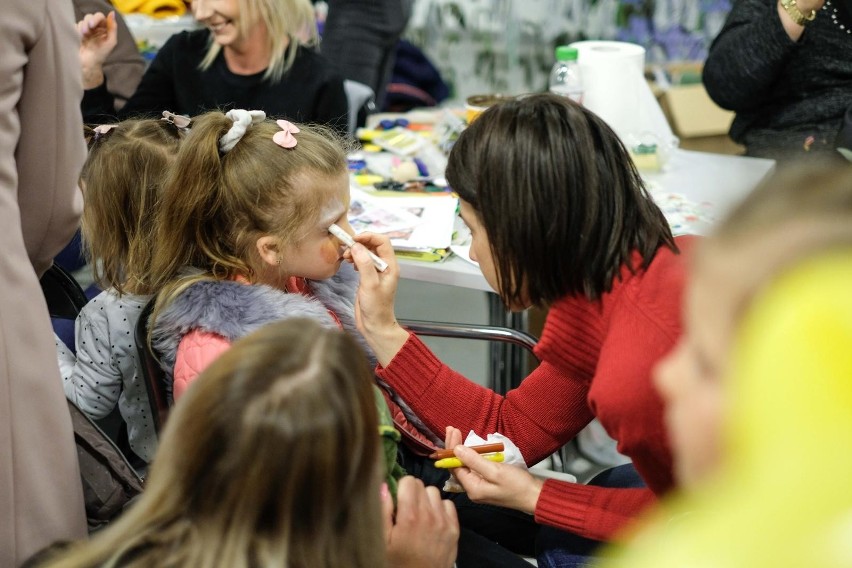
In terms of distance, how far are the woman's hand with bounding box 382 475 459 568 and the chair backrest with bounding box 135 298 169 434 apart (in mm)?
441

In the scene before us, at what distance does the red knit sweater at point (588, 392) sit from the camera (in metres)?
1.08

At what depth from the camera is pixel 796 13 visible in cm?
219

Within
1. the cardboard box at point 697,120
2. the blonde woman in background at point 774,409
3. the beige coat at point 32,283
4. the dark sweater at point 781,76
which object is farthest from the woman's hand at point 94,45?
the blonde woman in background at point 774,409

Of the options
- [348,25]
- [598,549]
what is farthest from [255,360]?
[348,25]

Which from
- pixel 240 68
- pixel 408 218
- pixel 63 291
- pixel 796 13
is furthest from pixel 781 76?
pixel 63 291

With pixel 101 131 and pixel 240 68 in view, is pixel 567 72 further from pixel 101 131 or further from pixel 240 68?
pixel 101 131

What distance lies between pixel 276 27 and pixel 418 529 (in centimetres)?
177

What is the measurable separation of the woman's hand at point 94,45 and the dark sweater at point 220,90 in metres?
0.06

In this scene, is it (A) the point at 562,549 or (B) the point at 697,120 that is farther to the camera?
(B) the point at 697,120

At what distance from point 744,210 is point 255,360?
0.46 m

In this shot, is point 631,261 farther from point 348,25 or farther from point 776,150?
point 348,25

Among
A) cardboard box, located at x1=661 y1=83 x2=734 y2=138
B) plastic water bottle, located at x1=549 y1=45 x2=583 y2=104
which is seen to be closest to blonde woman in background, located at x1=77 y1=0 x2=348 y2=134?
plastic water bottle, located at x1=549 y1=45 x2=583 y2=104

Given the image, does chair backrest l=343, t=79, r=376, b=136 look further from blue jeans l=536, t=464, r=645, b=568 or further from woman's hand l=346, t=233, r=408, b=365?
blue jeans l=536, t=464, r=645, b=568

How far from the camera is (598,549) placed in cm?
129
